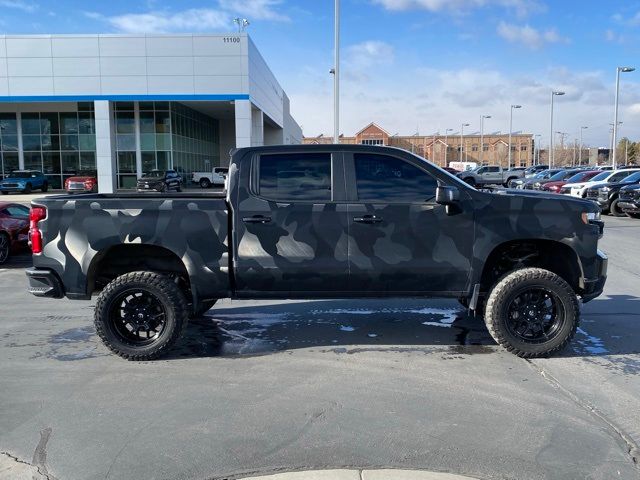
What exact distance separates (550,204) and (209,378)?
11.8ft


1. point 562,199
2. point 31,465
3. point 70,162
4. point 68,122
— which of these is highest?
point 68,122

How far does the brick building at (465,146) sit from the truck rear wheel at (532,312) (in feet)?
371

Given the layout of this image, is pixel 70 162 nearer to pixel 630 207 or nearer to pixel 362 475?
pixel 630 207

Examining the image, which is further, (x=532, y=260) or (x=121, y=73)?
(x=121, y=73)

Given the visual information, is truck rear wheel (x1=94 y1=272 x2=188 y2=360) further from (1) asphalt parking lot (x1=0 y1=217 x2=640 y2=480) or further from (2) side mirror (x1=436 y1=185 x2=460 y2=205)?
(2) side mirror (x1=436 y1=185 x2=460 y2=205)

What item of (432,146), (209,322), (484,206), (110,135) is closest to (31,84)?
(110,135)

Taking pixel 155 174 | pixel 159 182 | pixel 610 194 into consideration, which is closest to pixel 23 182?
pixel 155 174

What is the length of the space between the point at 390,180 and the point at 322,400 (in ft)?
7.38

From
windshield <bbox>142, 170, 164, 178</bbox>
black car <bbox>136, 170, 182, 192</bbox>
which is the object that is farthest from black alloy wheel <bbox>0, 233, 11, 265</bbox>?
windshield <bbox>142, 170, 164, 178</bbox>

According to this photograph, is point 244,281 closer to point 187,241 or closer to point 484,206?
point 187,241

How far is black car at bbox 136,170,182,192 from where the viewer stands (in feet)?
110

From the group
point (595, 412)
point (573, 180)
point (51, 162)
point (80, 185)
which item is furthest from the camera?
point (51, 162)

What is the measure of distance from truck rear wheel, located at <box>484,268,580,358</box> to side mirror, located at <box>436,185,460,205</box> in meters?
0.99

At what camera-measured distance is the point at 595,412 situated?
4.27 meters
